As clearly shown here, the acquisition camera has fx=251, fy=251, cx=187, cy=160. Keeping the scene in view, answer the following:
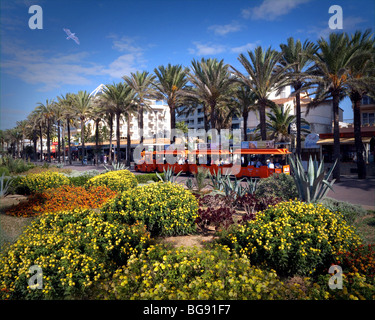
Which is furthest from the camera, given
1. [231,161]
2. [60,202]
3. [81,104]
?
[81,104]

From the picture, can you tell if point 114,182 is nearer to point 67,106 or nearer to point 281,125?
point 281,125

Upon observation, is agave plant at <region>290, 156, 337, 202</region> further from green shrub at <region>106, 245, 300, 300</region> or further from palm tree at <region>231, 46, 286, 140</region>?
palm tree at <region>231, 46, 286, 140</region>

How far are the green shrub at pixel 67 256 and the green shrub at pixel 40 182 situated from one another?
7236mm

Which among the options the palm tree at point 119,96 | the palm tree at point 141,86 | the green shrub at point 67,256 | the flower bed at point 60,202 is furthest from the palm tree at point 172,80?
the green shrub at point 67,256

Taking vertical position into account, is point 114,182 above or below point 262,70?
below

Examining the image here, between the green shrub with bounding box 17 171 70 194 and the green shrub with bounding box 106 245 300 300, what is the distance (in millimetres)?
9240

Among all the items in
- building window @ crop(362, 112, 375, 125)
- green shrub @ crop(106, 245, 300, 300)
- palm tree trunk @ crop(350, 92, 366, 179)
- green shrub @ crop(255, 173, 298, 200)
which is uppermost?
building window @ crop(362, 112, 375, 125)

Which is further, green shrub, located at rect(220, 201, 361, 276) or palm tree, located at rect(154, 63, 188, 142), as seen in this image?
palm tree, located at rect(154, 63, 188, 142)

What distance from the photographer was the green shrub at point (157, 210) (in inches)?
223

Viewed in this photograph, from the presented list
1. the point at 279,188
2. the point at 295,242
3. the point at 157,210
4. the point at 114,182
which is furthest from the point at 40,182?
the point at 295,242

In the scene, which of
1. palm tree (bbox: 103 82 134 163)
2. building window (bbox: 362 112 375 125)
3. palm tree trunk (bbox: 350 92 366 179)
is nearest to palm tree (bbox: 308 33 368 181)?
palm tree trunk (bbox: 350 92 366 179)

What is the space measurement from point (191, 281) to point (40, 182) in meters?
10.8

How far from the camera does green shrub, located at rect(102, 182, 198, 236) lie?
223 inches

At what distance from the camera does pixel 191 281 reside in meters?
3.03
